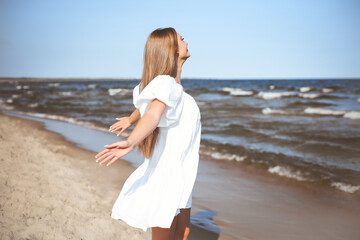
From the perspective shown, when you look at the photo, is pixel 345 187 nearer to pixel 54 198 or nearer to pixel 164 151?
pixel 164 151

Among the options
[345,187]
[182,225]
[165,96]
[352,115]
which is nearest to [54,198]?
[182,225]

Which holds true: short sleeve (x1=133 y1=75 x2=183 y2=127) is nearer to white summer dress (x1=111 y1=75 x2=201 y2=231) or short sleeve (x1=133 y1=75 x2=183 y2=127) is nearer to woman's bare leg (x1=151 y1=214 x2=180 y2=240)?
white summer dress (x1=111 y1=75 x2=201 y2=231)

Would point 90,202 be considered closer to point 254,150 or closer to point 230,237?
point 230,237

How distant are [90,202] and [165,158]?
197 centimetres

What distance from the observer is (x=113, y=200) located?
372cm

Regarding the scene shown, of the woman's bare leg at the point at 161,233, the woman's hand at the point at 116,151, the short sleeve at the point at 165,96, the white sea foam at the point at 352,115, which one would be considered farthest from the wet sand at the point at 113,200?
the white sea foam at the point at 352,115

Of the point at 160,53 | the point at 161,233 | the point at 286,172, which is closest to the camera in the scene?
the point at 160,53

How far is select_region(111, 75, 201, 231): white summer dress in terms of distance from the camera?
1.81 m

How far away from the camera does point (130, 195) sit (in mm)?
1932

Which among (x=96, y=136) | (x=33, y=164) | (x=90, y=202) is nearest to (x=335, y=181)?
(x=90, y=202)

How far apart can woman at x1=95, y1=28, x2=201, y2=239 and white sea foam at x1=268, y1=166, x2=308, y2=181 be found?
13.6 feet

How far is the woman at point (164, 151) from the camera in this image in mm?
1789

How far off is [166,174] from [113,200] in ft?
6.92

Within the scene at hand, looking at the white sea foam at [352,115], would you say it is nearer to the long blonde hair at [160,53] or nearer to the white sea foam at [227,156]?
the white sea foam at [227,156]
